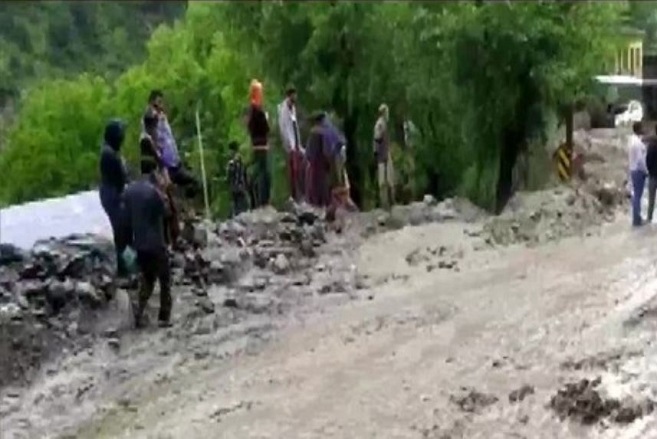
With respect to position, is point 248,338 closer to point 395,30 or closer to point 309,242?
point 309,242

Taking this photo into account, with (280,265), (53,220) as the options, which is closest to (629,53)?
(53,220)

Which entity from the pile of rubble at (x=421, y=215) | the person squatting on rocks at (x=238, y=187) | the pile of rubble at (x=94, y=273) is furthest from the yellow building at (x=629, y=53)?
the pile of rubble at (x=94, y=273)

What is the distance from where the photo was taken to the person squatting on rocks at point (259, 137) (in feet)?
61.7

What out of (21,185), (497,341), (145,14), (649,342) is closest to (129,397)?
(497,341)

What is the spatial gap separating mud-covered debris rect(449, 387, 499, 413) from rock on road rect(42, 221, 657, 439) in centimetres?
1

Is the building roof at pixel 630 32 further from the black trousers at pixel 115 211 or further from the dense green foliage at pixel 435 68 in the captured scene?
the black trousers at pixel 115 211

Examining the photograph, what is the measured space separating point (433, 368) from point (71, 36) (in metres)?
40.1

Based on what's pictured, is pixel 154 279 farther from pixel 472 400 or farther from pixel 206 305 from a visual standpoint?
pixel 472 400

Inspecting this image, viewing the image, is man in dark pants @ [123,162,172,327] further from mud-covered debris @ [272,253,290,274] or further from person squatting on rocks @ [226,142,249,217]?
person squatting on rocks @ [226,142,249,217]

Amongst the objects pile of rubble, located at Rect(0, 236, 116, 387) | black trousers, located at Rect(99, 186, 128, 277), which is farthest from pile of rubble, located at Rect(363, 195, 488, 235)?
black trousers, located at Rect(99, 186, 128, 277)

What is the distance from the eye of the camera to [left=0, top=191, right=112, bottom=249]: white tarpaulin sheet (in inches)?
742

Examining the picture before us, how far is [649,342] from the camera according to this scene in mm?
11406

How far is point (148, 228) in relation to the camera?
1269cm

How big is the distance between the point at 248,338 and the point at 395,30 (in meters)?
16.6
